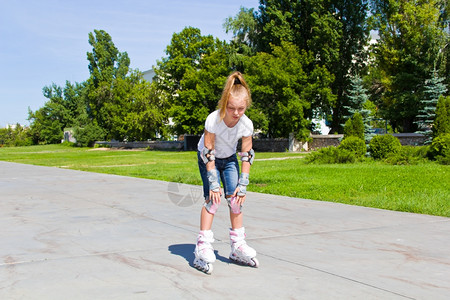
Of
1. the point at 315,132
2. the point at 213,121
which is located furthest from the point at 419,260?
the point at 315,132

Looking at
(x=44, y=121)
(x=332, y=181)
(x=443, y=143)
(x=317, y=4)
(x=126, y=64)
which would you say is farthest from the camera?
(x=44, y=121)

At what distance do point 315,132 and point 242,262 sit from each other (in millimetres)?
43270

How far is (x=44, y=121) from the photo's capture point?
84.1m

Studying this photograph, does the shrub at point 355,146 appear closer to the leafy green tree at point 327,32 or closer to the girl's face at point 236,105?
the girl's face at point 236,105

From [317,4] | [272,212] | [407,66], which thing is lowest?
[272,212]

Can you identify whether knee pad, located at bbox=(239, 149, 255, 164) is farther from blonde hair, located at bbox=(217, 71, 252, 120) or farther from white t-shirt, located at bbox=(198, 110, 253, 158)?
blonde hair, located at bbox=(217, 71, 252, 120)

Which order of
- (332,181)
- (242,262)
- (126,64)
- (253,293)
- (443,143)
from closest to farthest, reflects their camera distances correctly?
(253,293) < (242,262) < (332,181) < (443,143) < (126,64)

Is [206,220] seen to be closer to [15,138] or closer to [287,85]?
[287,85]

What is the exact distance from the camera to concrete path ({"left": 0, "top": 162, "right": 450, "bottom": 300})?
3514mm

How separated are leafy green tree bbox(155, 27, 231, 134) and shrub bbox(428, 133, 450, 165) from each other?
25741 millimetres

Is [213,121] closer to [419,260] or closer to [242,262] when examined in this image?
[242,262]

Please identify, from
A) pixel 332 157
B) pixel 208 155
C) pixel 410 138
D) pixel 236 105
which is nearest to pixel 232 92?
pixel 236 105

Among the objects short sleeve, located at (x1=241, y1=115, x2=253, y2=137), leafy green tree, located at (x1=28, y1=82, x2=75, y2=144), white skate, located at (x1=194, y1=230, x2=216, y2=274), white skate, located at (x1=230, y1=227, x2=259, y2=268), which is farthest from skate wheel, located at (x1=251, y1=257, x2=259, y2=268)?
leafy green tree, located at (x1=28, y1=82, x2=75, y2=144)

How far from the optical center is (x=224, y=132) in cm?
434
